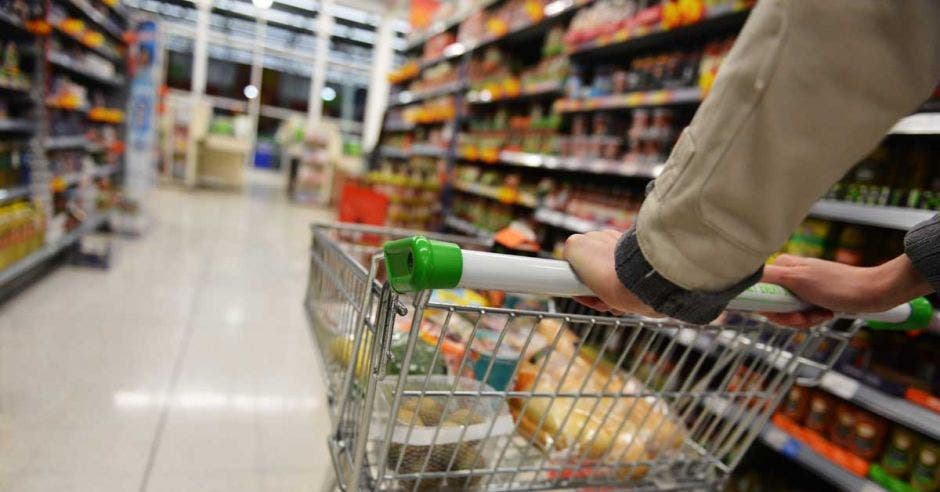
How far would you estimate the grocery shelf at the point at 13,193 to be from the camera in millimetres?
2896

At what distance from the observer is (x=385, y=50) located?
34.8 feet

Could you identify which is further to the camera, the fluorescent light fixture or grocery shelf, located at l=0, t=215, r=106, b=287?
the fluorescent light fixture

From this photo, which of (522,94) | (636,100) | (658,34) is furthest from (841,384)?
(522,94)

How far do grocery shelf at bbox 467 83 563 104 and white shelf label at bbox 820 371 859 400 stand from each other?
2.29m

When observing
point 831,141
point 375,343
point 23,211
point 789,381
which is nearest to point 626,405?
point 789,381

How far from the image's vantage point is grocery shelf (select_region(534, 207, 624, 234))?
286cm

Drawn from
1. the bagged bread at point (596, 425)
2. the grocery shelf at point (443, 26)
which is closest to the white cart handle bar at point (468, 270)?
the bagged bread at point (596, 425)

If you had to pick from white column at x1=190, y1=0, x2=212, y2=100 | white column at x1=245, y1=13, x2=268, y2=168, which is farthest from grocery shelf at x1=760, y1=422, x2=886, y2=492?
white column at x1=190, y1=0, x2=212, y2=100

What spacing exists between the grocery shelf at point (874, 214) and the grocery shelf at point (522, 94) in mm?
1976

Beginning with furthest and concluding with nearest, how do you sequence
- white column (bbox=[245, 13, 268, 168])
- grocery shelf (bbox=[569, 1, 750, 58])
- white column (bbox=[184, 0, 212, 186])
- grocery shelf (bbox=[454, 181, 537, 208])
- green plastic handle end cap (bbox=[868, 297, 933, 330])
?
white column (bbox=[245, 13, 268, 168])
white column (bbox=[184, 0, 212, 186])
grocery shelf (bbox=[454, 181, 537, 208])
grocery shelf (bbox=[569, 1, 750, 58])
green plastic handle end cap (bbox=[868, 297, 933, 330])

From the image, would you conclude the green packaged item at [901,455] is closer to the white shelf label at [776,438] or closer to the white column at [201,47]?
the white shelf label at [776,438]

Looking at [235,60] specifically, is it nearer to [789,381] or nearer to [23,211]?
[23,211]

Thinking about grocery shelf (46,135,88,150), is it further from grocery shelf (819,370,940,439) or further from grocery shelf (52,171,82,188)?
grocery shelf (819,370,940,439)

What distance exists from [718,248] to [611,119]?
8.93 ft
